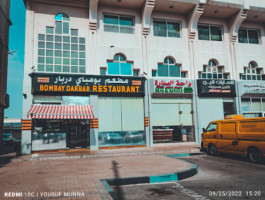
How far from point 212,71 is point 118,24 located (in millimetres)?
9079

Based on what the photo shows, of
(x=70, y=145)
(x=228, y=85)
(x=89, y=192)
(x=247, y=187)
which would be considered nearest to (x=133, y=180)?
(x=89, y=192)

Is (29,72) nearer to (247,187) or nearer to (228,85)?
(247,187)

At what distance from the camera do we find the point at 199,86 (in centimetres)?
1745

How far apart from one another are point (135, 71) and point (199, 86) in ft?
17.9

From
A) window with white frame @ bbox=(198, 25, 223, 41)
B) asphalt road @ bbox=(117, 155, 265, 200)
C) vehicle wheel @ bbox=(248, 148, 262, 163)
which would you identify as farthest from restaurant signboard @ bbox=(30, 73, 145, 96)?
asphalt road @ bbox=(117, 155, 265, 200)

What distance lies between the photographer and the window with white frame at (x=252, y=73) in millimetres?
19367

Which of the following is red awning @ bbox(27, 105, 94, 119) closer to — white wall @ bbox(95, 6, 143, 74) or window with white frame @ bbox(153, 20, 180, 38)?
white wall @ bbox(95, 6, 143, 74)

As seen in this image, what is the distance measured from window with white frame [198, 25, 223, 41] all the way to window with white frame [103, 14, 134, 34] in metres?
6.30

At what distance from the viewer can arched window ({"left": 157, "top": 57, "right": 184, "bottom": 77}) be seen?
17469 mm

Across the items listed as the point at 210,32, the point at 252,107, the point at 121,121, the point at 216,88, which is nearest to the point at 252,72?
the point at 252,107

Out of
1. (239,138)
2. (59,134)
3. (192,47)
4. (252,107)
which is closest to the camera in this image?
(239,138)

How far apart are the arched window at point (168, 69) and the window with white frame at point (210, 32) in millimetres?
3643

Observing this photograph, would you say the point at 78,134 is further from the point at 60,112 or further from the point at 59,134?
the point at 60,112

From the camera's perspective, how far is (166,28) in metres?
18.1
